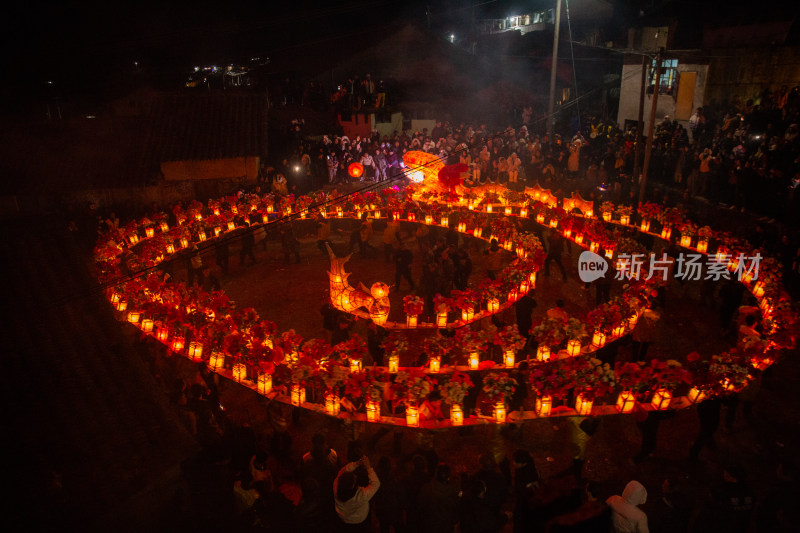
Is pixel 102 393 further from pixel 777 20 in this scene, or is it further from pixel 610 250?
pixel 777 20

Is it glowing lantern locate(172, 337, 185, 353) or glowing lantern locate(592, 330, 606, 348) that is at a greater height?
glowing lantern locate(592, 330, 606, 348)

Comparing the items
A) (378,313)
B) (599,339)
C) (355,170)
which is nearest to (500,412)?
(599,339)

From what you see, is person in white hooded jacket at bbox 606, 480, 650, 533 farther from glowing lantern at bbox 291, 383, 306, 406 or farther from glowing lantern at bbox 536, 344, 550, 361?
glowing lantern at bbox 291, 383, 306, 406

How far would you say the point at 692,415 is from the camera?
28.9ft

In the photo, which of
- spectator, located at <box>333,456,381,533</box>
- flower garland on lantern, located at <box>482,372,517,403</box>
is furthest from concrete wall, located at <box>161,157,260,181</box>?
spectator, located at <box>333,456,381,533</box>

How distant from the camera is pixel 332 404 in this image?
8.20 metres

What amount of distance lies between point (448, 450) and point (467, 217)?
8.52 metres

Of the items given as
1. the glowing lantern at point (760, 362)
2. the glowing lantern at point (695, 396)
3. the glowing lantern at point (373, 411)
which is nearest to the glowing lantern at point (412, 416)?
the glowing lantern at point (373, 411)

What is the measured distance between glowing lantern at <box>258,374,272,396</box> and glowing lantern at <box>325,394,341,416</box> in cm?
106

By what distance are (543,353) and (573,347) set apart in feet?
2.13

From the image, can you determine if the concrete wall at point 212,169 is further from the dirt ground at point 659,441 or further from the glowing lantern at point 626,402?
the glowing lantern at point 626,402

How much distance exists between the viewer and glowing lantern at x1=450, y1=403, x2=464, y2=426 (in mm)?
7883

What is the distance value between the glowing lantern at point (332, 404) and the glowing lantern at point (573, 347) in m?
4.05

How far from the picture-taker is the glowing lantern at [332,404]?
8.11 metres
